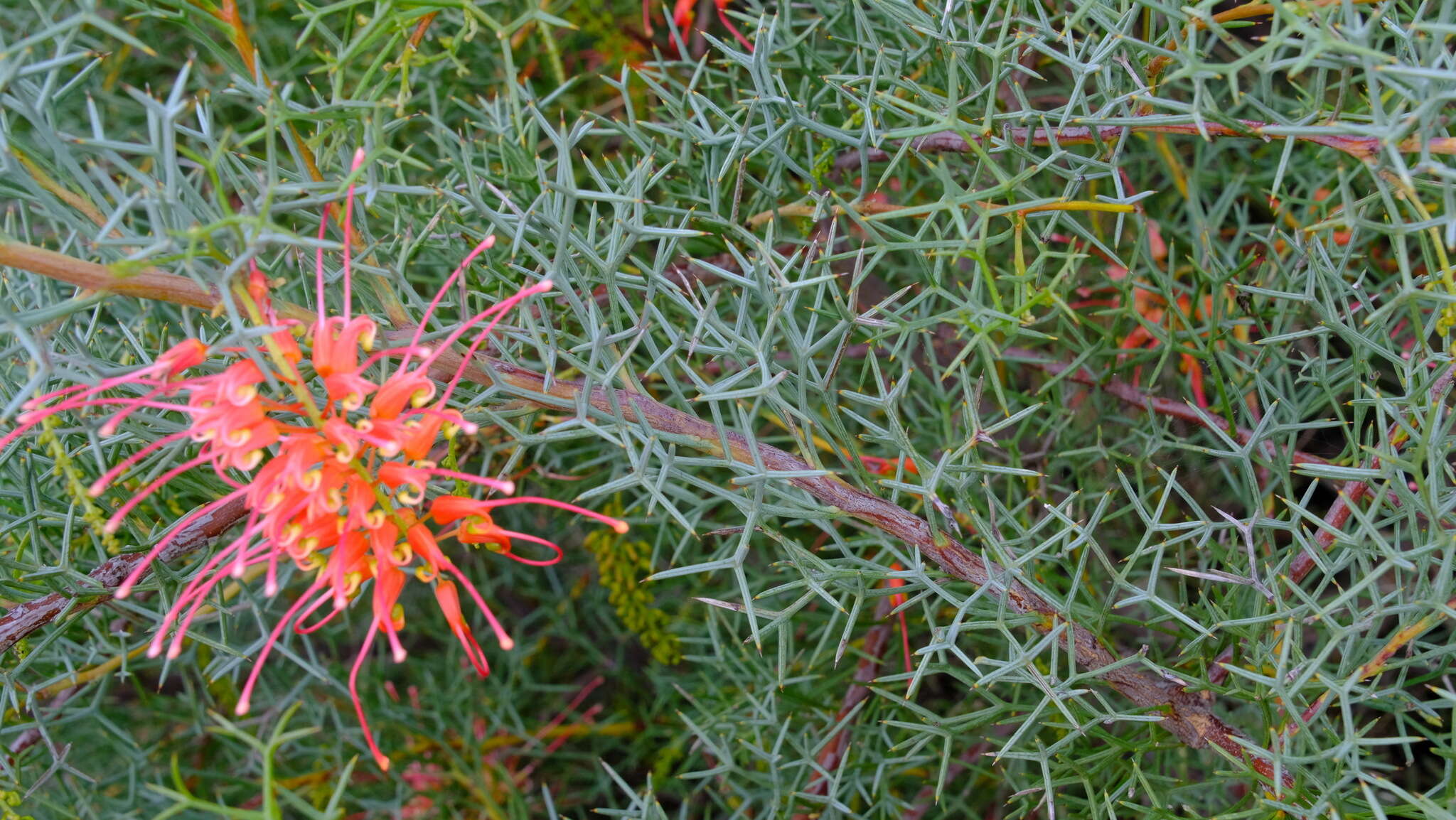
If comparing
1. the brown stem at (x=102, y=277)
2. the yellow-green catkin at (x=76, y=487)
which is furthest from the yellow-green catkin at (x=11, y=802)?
the brown stem at (x=102, y=277)

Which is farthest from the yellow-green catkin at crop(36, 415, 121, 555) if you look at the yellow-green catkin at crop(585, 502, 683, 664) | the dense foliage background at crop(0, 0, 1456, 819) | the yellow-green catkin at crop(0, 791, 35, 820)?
the yellow-green catkin at crop(585, 502, 683, 664)

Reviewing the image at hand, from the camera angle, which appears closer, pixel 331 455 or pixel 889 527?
pixel 331 455

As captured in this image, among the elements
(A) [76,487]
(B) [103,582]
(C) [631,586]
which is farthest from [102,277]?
(C) [631,586]

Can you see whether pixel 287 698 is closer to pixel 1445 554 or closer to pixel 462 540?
pixel 462 540

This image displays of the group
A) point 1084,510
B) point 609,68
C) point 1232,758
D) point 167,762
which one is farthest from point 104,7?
point 1232,758

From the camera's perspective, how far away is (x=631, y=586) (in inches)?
34.2

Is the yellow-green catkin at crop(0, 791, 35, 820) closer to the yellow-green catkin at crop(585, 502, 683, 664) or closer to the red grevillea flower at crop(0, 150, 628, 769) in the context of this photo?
the red grevillea flower at crop(0, 150, 628, 769)

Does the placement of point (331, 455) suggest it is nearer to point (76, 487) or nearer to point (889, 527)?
point (76, 487)

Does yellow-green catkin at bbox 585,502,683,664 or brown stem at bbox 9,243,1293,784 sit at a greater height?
brown stem at bbox 9,243,1293,784

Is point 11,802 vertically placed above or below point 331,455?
below

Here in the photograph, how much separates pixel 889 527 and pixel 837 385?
10.3 inches

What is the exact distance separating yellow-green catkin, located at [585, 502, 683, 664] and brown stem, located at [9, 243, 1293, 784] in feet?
1.00

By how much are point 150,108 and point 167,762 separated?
772 mm

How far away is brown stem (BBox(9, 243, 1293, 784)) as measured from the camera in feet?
1.80
